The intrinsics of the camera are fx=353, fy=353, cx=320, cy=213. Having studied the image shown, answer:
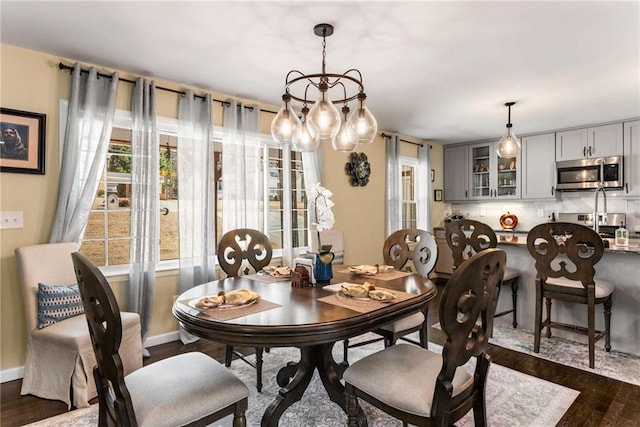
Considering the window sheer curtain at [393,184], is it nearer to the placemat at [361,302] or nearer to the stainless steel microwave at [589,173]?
the stainless steel microwave at [589,173]

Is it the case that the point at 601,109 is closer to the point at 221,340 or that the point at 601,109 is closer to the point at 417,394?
the point at 417,394

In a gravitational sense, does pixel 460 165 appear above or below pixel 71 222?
above

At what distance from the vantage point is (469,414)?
2107mm

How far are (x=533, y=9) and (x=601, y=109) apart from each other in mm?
2960

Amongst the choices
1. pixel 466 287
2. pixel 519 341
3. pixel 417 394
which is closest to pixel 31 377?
pixel 417 394

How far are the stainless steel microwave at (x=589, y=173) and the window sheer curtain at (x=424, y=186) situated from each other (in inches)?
73.3

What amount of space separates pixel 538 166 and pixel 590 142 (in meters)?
0.70

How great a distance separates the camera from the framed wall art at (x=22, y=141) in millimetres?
2549

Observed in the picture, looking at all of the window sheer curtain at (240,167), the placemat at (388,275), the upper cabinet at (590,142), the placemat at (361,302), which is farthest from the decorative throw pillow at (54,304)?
the upper cabinet at (590,142)

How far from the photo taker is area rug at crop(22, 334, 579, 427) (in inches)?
80.0

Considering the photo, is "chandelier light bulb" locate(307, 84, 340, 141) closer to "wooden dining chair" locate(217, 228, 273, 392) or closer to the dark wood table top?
the dark wood table top

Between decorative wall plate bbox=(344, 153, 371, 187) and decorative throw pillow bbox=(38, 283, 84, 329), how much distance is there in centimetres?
339

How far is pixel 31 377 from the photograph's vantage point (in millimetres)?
2375

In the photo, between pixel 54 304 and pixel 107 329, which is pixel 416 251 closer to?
pixel 107 329
